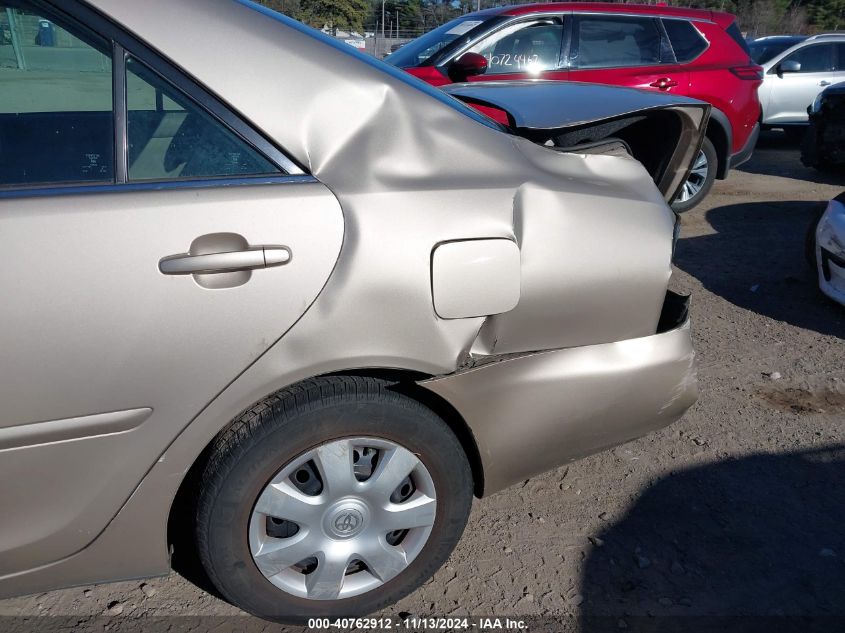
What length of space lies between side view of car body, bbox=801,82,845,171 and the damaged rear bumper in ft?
21.5

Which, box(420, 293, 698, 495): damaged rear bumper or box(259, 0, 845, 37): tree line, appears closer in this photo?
box(420, 293, 698, 495): damaged rear bumper

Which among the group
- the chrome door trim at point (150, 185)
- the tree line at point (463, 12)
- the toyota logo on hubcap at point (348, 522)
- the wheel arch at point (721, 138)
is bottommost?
the toyota logo on hubcap at point (348, 522)

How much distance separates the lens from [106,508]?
1.82 m

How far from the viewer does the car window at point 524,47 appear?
6.32m

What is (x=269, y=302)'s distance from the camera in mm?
1771

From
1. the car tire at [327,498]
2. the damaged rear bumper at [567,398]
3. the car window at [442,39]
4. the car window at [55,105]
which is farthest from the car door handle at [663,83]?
the car window at [55,105]

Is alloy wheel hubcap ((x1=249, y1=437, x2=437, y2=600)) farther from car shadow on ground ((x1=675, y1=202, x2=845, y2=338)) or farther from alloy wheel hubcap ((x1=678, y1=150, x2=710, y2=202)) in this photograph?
alloy wheel hubcap ((x1=678, y1=150, x2=710, y2=202))

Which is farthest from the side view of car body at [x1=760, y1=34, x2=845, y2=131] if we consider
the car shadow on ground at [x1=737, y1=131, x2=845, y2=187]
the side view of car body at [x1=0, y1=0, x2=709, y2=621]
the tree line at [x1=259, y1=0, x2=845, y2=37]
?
the tree line at [x1=259, y1=0, x2=845, y2=37]

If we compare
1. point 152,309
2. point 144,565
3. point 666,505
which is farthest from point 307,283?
point 666,505

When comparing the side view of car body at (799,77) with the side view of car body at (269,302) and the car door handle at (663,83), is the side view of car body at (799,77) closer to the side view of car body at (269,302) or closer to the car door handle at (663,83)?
the car door handle at (663,83)

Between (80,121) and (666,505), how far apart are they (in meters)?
2.30

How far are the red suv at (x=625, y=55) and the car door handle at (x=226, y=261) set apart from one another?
15.1 ft

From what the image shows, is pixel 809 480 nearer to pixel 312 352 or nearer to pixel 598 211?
pixel 598 211

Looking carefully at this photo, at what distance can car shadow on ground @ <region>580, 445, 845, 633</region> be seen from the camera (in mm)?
2271
